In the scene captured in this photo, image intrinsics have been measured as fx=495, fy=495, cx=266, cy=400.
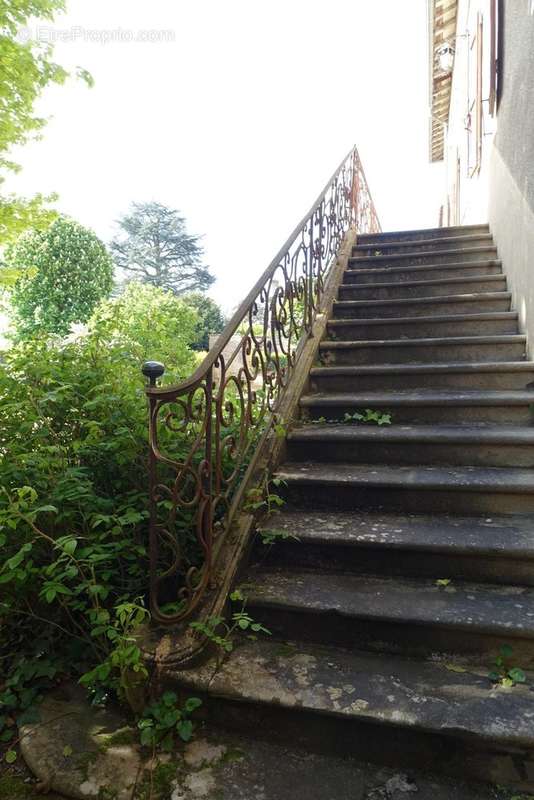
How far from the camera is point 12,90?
508 cm

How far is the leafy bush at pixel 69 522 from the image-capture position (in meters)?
1.84

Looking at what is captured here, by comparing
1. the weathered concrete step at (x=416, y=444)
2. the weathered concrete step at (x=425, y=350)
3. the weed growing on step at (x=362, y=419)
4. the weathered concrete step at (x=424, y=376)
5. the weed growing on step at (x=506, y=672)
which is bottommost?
the weed growing on step at (x=506, y=672)

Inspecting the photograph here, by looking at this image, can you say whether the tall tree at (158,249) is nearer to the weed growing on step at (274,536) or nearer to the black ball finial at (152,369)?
the weed growing on step at (274,536)

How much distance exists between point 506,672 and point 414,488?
0.90m

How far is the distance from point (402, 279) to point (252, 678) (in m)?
4.00

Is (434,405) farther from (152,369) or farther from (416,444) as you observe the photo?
(152,369)

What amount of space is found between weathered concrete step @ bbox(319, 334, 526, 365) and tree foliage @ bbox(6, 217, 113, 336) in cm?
1308

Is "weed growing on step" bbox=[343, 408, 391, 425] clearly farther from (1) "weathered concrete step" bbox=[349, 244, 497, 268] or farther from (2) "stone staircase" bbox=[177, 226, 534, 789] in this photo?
(1) "weathered concrete step" bbox=[349, 244, 497, 268]

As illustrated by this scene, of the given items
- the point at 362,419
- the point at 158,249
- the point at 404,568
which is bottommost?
the point at 404,568

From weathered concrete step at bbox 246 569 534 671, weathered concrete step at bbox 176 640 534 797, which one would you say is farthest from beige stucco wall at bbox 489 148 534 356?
weathered concrete step at bbox 176 640 534 797

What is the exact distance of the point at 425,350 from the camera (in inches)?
146

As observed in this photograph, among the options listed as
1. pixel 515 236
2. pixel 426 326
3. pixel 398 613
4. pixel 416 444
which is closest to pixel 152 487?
pixel 398 613

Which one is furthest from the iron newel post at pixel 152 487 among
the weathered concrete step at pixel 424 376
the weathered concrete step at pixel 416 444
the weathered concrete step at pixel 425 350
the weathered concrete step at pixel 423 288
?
the weathered concrete step at pixel 423 288

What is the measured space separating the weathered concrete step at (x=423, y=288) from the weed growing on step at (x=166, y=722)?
3765mm
